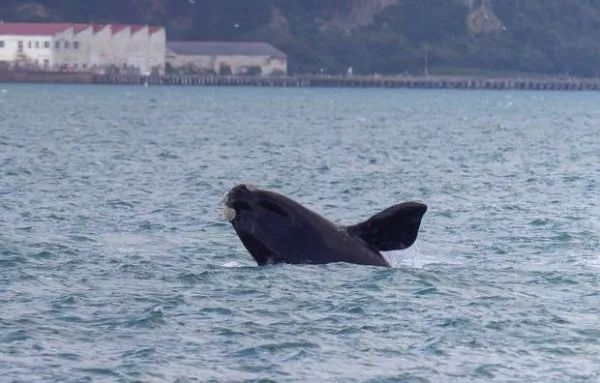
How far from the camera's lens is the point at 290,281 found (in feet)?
102

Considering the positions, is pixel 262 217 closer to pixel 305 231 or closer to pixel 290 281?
pixel 305 231

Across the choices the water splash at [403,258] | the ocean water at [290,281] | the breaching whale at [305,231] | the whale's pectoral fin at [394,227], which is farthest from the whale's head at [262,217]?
the water splash at [403,258]

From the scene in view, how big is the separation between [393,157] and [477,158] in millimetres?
3958

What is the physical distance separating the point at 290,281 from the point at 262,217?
1877 millimetres

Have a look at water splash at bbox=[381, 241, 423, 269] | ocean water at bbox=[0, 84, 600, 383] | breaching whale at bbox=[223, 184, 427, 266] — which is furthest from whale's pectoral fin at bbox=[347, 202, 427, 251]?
water splash at bbox=[381, 241, 423, 269]

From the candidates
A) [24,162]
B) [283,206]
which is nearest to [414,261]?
[283,206]

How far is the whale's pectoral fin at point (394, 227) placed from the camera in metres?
28.6

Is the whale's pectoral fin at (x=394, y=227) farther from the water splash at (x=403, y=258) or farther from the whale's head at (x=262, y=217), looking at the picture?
the water splash at (x=403, y=258)

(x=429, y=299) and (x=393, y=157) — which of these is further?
(x=393, y=157)

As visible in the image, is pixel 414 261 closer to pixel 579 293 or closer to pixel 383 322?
pixel 579 293

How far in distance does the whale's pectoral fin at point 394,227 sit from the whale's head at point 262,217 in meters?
1.07

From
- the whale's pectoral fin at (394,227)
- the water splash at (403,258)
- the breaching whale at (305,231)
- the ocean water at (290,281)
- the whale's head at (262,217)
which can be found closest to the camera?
the ocean water at (290,281)

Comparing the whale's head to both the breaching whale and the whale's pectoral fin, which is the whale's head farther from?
the whale's pectoral fin

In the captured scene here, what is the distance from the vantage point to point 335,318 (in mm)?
29031
